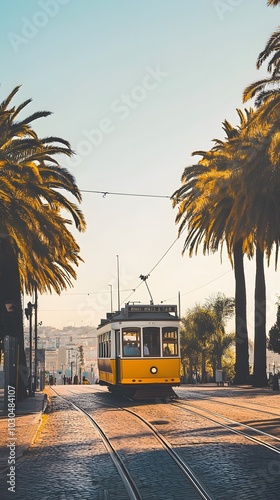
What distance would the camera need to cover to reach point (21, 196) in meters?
26.4

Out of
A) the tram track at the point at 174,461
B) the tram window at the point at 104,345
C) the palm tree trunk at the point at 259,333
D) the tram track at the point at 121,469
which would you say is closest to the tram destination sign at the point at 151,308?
the tram window at the point at 104,345

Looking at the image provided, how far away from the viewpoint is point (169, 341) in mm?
26984

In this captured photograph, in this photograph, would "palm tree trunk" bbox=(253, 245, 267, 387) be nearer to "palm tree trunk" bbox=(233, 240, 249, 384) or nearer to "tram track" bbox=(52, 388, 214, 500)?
"palm tree trunk" bbox=(233, 240, 249, 384)

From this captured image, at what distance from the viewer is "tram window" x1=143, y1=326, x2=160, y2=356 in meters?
26.6

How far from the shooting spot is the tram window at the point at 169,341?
88.0 feet

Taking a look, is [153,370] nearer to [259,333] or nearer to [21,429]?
[21,429]

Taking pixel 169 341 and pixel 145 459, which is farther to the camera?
pixel 169 341

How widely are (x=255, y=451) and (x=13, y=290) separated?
16975 mm

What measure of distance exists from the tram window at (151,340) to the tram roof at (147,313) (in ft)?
1.25

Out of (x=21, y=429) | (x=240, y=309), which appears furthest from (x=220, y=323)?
(x=21, y=429)

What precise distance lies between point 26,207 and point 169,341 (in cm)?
664

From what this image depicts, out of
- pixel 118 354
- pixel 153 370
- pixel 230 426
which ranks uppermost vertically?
pixel 118 354

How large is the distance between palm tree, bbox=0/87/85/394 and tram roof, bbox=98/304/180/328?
340 cm

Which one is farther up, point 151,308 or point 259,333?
point 151,308
